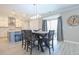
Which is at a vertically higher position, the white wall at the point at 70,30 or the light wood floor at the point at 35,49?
the white wall at the point at 70,30

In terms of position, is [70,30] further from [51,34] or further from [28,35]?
[28,35]

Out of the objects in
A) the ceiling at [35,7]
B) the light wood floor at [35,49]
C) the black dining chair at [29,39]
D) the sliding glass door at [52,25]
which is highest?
the ceiling at [35,7]

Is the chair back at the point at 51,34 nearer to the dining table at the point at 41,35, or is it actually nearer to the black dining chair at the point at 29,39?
the dining table at the point at 41,35

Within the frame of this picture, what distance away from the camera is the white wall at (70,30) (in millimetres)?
2287

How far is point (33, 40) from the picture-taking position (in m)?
2.37

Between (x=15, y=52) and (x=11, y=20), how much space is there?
2.26 feet

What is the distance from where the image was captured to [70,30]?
7.72ft

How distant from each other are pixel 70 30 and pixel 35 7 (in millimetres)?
894

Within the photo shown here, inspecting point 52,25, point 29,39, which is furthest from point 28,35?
point 52,25

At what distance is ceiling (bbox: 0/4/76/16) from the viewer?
229 centimetres

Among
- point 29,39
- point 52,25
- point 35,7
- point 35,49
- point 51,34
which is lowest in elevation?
point 35,49

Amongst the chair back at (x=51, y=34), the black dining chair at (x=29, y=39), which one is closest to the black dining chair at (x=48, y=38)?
the chair back at (x=51, y=34)

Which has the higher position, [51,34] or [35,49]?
[51,34]

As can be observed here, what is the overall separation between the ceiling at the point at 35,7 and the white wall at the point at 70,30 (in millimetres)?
148
